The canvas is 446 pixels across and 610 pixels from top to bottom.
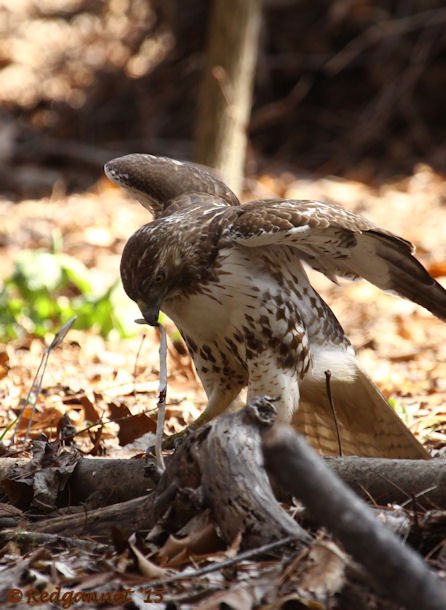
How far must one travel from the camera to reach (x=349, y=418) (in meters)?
4.76

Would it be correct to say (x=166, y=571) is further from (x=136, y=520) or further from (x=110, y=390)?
(x=110, y=390)

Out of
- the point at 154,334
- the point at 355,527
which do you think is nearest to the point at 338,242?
the point at 355,527

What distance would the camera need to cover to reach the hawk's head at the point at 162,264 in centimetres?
405

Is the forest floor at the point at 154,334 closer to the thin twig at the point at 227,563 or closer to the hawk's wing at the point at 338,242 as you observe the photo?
the hawk's wing at the point at 338,242

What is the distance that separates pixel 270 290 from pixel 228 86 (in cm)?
573

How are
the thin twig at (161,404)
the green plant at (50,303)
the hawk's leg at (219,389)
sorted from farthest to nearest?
the green plant at (50,303) < the hawk's leg at (219,389) < the thin twig at (161,404)

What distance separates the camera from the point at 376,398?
461cm

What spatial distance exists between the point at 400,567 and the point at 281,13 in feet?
35.3

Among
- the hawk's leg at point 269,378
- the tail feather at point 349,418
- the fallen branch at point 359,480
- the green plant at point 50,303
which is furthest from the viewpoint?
the green plant at point 50,303

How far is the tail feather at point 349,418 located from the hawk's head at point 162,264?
34.6 inches

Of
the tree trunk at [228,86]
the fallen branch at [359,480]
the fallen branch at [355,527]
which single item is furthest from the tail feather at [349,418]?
the tree trunk at [228,86]

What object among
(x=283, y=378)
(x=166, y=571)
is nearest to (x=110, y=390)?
(x=283, y=378)

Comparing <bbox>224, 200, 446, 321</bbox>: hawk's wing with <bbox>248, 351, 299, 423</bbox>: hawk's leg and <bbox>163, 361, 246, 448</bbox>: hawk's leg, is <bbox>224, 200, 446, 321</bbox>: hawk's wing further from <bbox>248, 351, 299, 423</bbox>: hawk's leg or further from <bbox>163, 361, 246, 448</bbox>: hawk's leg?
<bbox>163, 361, 246, 448</bbox>: hawk's leg

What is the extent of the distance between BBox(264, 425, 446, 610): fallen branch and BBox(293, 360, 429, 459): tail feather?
8.00ft
